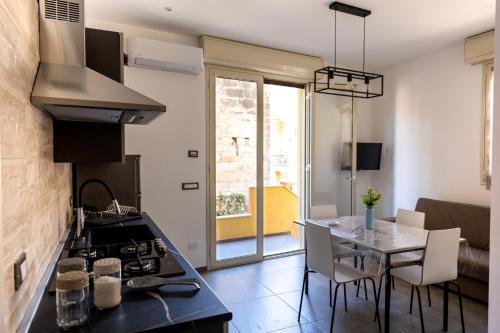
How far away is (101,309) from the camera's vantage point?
1097 mm

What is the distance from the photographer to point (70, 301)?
1.01 metres

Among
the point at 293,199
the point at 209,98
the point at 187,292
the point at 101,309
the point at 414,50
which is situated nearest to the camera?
the point at 101,309

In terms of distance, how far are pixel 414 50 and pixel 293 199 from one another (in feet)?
9.47

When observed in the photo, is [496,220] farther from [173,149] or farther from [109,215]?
[173,149]

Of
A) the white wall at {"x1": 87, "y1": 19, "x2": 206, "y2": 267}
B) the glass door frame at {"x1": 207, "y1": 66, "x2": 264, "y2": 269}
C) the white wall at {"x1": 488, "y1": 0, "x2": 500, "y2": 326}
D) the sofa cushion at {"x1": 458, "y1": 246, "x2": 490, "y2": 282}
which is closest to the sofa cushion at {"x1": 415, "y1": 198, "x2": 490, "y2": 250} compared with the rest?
the sofa cushion at {"x1": 458, "y1": 246, "x2": 490, "y2": 282}

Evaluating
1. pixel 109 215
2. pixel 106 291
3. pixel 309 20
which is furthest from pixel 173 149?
pixel 106 291

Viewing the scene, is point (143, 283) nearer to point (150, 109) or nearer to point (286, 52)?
point (150, 109)

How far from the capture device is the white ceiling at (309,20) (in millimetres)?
2975

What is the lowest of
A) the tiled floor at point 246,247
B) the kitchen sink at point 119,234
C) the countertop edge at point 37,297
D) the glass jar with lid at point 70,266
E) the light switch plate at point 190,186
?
the tiled floor at point 246,247

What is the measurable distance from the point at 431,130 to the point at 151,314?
4.44 m

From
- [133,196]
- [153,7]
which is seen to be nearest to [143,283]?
[133,196]

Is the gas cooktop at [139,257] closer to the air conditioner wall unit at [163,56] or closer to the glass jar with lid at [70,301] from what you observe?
the glass jar with lid at [70,301]

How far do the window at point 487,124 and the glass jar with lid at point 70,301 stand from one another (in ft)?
13.9

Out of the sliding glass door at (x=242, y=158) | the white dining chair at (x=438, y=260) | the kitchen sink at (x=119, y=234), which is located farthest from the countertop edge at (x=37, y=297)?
the sliding glass door at (x=242, y=158)
